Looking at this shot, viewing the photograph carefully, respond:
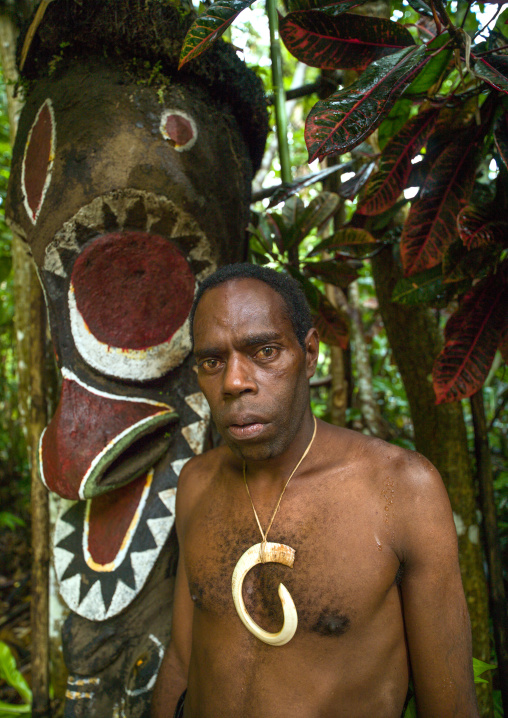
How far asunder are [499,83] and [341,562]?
1083mm

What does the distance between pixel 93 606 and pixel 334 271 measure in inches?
52.6

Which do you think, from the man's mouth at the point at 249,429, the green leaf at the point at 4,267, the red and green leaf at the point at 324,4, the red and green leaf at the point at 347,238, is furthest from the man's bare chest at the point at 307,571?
the green leaf at the point at 4,267

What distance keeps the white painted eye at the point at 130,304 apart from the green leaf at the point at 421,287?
0.66 metres

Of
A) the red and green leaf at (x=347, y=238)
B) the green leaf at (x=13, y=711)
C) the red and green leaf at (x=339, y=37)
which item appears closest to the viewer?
the red and green leaf at (x=339, y=37)

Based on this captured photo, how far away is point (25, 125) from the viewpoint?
1629 millimetres

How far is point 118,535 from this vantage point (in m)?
1.49

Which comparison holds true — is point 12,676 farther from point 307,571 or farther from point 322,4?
point 322,4

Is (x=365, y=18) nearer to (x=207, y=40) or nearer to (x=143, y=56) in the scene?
(x=207, y=40)

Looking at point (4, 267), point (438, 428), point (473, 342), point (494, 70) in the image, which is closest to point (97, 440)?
point (473, 342)

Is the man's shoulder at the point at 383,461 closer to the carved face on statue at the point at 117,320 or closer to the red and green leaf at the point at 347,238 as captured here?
the carved face on statue at the point at 117,320

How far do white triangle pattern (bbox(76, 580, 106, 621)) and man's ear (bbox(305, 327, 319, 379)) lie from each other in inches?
34.8

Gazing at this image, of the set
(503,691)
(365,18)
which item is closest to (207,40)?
(365,18)

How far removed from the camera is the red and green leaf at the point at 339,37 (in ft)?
4.00

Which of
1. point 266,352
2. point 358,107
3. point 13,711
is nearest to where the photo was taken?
point 358,107
